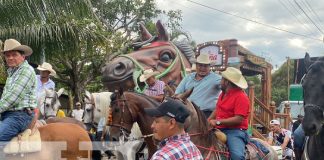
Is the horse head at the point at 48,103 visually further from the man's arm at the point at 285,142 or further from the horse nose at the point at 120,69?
the man's arm at the point at 285,142

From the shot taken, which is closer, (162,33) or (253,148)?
(253,148)

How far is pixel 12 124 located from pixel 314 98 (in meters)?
3.66

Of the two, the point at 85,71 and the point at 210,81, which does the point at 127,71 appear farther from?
the point at 85,71

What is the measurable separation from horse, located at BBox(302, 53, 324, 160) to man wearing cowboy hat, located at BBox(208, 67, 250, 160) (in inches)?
31.6

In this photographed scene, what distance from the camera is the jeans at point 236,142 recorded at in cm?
550

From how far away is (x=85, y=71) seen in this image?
76.0 ft

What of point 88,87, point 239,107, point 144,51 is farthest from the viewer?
point 88,87

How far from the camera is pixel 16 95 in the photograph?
5.21 metres

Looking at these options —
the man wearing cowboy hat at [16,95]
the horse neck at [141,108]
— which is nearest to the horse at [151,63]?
the horse neck at [141,108]

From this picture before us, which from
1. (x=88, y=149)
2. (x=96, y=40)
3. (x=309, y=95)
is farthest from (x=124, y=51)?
(x=309, y=95)

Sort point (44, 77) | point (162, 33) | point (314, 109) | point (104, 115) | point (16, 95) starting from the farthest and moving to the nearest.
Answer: point (162, 33) < point (104, 115) < point (44, 77) < point (16, 95) < point (314, 109)

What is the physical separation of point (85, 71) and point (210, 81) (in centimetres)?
1747

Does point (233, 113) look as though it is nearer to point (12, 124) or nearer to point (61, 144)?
point (61, 144)

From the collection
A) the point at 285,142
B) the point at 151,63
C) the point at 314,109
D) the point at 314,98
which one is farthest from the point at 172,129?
the point at 285,142
